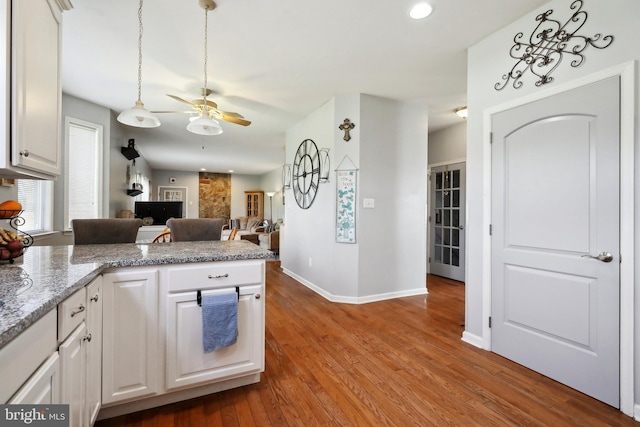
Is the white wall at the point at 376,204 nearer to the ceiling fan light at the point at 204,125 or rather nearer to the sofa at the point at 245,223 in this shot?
the ceiling fan light at the point at 204,125

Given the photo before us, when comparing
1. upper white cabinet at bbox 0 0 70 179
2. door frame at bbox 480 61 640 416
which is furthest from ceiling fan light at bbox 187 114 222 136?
door frame at bbox 480 61 640 416

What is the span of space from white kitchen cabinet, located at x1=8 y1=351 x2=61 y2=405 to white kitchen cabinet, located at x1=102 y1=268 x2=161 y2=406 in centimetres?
52

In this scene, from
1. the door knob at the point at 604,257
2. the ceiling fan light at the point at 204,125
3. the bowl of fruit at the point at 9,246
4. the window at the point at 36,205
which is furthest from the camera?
the window at the point at 36,205

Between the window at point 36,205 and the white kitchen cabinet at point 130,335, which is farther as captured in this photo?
the window at point 36,205

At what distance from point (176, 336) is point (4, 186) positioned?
2019 millimetres

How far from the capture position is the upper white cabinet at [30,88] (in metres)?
1.16

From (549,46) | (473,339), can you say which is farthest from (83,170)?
(549,46)

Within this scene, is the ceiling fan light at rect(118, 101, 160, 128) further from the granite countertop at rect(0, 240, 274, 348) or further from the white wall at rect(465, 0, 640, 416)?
the white wall at rect(465, 0, 640, 416)

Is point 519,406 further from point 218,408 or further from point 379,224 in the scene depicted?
point 379,224

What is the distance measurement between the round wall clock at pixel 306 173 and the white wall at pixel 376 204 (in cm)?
18

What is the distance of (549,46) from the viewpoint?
201 centimetres

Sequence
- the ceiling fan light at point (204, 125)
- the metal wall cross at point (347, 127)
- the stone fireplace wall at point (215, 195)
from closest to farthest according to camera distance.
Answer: the ceiling fan light at point (204, 125)
the metal wall cross at point (347, 127)
the stone fireplace wall at point (215, 195)

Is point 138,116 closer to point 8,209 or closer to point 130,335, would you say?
point 8,209

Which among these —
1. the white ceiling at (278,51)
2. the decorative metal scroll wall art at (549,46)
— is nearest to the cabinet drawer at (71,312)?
the white ceiling at (278,51)
